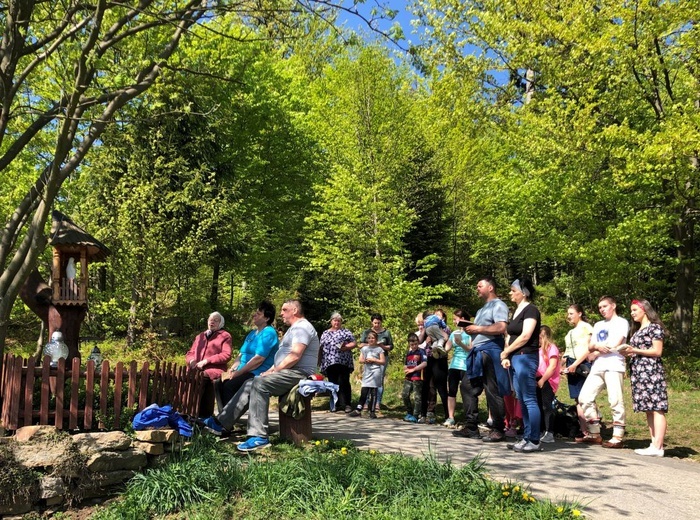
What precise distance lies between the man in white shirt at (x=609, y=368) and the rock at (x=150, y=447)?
211 inches

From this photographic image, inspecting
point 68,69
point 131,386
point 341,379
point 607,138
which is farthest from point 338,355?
point 607,138

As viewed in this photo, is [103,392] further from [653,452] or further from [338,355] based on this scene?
[653,452]

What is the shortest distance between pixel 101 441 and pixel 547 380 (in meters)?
5.47

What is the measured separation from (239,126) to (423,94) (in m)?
9.54

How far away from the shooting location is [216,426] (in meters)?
6.40

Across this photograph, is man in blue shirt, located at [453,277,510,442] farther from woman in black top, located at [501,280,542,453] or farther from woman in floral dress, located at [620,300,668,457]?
woman in floral dress, located at [620,300,668,457]

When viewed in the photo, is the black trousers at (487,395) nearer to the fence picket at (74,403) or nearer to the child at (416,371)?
the child at (416,371)

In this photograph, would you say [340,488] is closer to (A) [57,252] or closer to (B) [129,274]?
(A) [57,252]

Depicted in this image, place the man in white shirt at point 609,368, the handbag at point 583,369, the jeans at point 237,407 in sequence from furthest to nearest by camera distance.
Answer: the handbag at point 583,369, the man in white shirt at point 609,368, the jeans at point 237,407

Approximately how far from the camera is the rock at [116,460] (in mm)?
4801

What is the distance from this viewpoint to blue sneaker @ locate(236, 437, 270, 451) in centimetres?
565

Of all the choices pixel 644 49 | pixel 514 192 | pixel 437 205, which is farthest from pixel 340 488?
pixel 437 205

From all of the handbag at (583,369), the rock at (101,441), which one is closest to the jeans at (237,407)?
the rock at (101,441)

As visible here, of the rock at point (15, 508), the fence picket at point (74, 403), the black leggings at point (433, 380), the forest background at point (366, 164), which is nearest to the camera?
the rock at point (15, 508)
